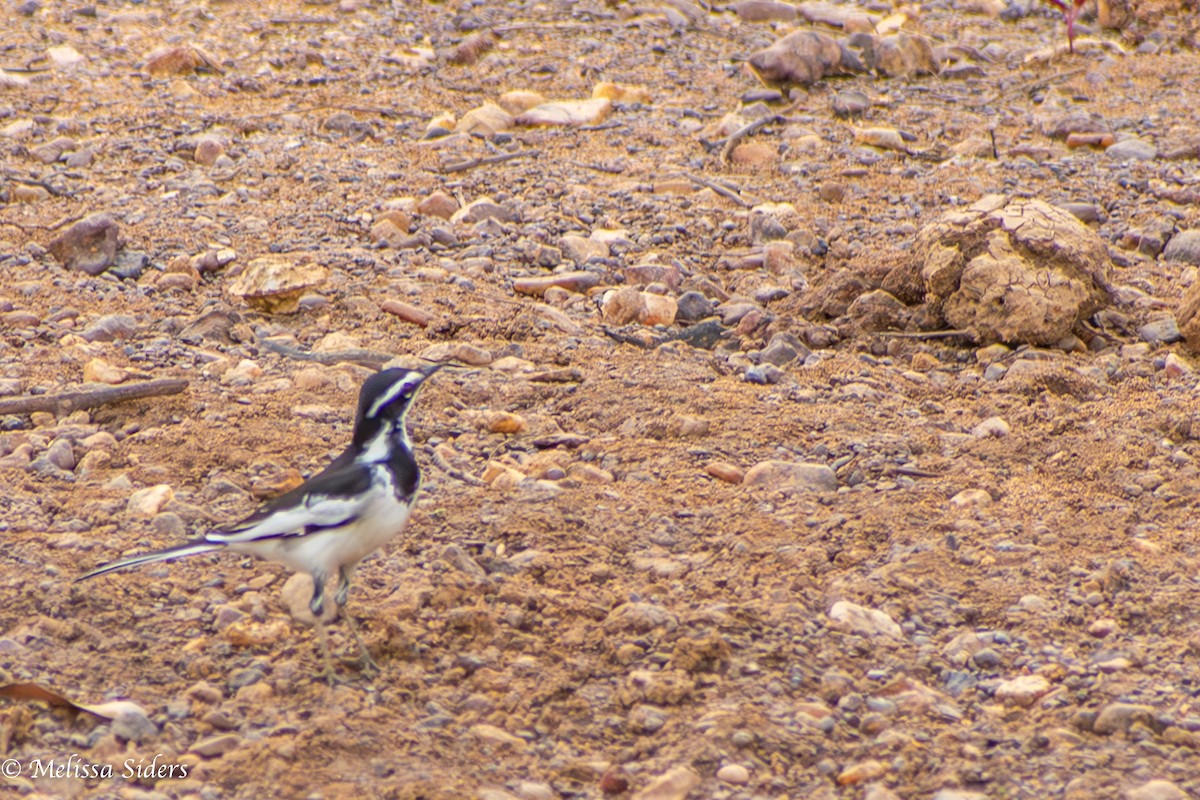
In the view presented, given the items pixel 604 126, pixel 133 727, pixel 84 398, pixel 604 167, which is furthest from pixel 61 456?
pixel 604 126

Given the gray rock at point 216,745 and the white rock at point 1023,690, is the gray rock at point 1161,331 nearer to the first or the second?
the white rock at point 1023,690

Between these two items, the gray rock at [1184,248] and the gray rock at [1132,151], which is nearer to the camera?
the gray rock at [1184,248]

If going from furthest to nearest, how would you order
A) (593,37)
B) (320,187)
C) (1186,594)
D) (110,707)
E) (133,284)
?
1. (593,37)
2. (320,187)
3. (133,284)
4. (1186,594)
5. (110,707)

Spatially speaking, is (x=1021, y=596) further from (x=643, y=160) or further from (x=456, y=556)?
(x=643, y=160)

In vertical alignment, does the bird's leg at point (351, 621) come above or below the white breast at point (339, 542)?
below

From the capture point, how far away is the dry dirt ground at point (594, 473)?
340 cm

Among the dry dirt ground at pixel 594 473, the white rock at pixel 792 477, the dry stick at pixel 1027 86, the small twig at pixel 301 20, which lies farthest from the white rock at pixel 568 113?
the white rock at pixel 792 477

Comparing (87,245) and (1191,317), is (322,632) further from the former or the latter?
(1191,317)

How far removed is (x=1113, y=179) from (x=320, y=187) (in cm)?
470

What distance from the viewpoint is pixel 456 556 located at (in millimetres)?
4164

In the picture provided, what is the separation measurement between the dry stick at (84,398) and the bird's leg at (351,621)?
1.62 m

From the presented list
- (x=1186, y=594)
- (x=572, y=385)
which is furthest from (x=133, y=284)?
(x=1186, y=594)

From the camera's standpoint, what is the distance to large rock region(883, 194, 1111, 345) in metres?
5.81

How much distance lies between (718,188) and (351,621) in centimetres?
A: 448
